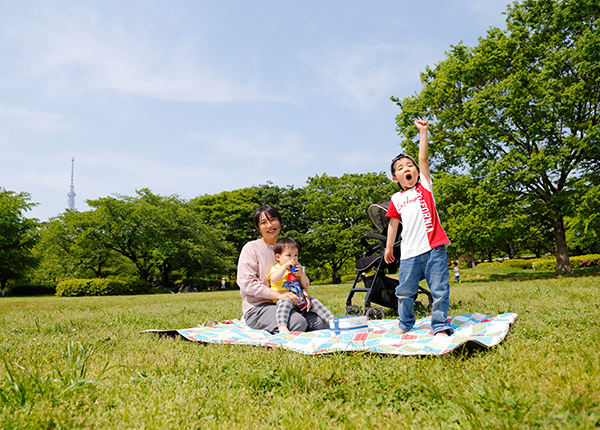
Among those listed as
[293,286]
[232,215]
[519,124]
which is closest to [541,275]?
[519,124]

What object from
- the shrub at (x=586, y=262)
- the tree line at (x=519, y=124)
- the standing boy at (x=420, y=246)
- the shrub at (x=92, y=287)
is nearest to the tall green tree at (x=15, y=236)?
the shrub at (x=92, y=287)

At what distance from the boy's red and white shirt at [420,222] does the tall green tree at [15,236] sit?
31.0 metres

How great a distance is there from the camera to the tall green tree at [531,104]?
45.8 feet

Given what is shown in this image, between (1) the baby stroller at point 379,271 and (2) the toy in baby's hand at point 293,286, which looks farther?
(1) the baby stroller at point 379,271

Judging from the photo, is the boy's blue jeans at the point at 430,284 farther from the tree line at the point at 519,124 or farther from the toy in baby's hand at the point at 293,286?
the tree line at the point at 519,124

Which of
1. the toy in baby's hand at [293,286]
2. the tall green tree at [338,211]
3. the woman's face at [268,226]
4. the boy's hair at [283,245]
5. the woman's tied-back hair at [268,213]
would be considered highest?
the tall green tree at [338,211]

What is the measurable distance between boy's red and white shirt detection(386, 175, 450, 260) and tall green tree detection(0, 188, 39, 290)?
31031 millimetres

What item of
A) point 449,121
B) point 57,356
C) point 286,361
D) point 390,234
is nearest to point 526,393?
point 286,361

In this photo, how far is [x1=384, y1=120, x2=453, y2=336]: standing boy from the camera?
11.4 feet

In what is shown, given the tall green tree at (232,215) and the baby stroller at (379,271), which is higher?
the tall green tree at (232,215)

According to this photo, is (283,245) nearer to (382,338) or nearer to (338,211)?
(382,338)

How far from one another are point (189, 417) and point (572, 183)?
56.1ft

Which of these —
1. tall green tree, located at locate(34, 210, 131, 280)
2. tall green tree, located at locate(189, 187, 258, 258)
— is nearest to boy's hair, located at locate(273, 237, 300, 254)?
tall green tree, located at locate(34, 210, 131, 280)

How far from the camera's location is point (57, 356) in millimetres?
3086
